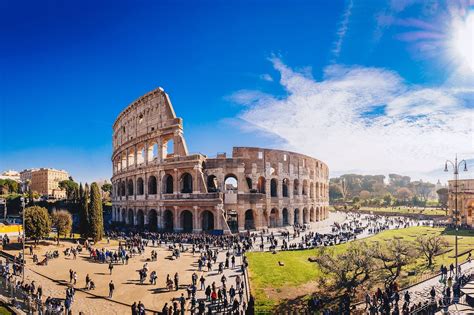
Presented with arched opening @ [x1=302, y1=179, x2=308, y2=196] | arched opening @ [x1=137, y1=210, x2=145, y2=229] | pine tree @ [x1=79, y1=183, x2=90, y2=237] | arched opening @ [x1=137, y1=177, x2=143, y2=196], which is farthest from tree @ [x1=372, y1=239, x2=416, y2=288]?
arched opening @ [x1=137, y1=177, x2=143, y2=196]

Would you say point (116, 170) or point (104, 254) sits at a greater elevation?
point (116, 170)

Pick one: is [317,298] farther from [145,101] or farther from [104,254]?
[145,101]

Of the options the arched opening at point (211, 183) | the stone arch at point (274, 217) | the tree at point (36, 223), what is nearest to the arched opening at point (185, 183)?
the arched opening at point (211, 183)

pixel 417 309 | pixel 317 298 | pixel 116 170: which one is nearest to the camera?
pixel 417 309

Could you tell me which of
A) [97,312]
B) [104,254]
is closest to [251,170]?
[104,254]

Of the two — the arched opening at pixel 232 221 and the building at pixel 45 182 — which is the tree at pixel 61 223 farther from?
the building at pixel 45 182

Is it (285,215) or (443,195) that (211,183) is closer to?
(285,215)

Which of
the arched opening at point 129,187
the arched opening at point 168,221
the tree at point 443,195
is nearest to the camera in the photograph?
the arched opening at point 168,221
